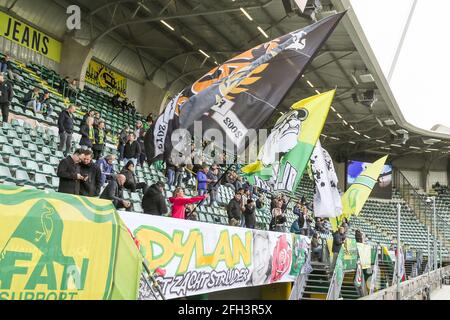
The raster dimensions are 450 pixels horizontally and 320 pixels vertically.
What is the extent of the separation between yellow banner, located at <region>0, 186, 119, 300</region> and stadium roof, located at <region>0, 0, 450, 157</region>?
13.7 meters

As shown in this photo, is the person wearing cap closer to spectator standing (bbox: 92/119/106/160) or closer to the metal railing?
spectator standing (bbox: 92/119/106/160)

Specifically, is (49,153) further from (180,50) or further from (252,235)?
(180,50)

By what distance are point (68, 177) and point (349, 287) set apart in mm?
13169

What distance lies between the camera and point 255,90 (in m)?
8.55

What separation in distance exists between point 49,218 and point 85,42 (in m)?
19.4

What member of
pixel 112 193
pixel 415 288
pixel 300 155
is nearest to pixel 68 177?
pixel 112 193

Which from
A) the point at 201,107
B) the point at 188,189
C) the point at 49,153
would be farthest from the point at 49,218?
the point at 188,189

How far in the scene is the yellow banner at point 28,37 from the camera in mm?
18422

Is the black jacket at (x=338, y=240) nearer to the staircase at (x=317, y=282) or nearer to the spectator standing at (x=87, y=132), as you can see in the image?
the staircase at (x=317, y=282)

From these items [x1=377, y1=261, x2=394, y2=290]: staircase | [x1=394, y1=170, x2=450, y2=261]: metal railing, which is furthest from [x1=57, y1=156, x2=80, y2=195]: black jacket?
[x1=394, y1=170, x2=450, y2=261]: metal railing

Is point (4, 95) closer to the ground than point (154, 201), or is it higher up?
higher up

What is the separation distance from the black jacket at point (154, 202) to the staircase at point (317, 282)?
8544mm

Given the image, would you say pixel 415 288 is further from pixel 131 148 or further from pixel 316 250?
pixel 131 148

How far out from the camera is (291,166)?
11289mm
